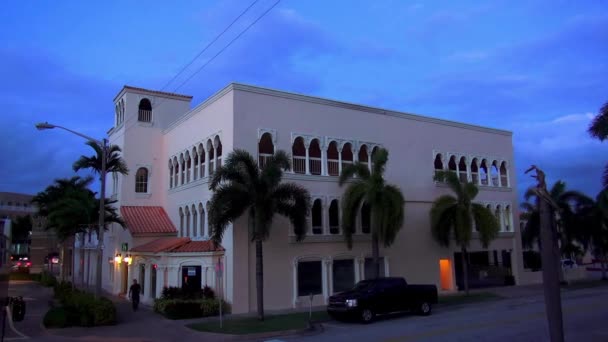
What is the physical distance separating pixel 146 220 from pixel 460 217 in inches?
728

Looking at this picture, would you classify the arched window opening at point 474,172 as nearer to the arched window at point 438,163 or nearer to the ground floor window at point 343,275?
the arched window at point 438,163

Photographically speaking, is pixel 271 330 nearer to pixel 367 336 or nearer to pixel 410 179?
pixel 367 336

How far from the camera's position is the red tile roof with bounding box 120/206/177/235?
29.1 metres

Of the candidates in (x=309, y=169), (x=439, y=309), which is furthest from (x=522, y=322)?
(x=309, y=169)

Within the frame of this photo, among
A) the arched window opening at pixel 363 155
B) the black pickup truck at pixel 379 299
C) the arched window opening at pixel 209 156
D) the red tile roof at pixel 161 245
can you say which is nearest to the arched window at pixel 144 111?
the red tile roof at pixel 161 245

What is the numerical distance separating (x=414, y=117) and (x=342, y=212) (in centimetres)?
913

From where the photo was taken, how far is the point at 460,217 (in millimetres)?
27312

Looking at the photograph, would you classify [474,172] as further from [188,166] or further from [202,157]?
[188,166]

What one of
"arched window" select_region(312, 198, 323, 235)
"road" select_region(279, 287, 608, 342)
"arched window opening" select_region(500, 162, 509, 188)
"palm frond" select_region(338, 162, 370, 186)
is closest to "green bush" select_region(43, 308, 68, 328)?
"road" select_region(279, 287, 608, 342)

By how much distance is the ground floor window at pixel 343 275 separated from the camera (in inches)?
1016

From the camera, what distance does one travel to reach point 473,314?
20.4m

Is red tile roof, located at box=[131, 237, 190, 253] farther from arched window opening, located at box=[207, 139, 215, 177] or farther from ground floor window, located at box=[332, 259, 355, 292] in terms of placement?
ground floor window, located at box=[332, 259, 355, 292]

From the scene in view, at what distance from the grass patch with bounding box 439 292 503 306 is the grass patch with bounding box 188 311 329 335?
7.32m

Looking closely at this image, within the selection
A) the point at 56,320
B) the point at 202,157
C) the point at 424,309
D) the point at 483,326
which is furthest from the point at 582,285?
the point at 56,320
